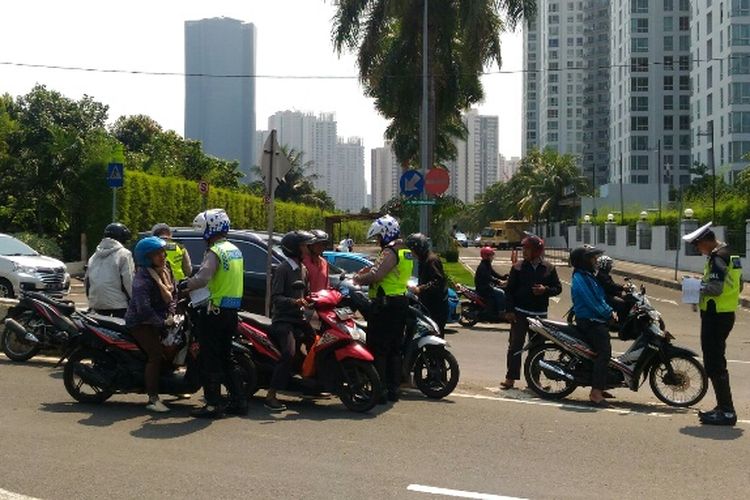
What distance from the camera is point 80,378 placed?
891cm

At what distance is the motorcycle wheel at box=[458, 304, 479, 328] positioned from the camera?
19.0m

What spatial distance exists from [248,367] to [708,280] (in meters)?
4.42

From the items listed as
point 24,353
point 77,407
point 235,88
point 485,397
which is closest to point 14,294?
point 24,353

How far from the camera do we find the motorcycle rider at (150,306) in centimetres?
851

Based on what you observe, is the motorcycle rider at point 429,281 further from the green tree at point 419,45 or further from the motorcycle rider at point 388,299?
the green tree at point 419,45

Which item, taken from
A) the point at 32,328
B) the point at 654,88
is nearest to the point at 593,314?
the point at 32,328

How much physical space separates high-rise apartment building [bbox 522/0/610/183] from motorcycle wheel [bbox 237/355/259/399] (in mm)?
131543

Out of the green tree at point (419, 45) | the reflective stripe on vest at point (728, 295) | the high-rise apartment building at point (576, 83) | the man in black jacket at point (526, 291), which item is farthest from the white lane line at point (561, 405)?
the high-rise apartment building at point (576, 83)

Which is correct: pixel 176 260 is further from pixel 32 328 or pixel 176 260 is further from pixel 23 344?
pixel 23 344

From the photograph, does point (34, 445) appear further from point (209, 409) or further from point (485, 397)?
point (485, 397)

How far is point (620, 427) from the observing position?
846cm

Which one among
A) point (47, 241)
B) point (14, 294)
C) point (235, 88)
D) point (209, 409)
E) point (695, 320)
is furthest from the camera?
point (235, 88)

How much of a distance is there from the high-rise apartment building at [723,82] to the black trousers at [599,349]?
69.1 meters

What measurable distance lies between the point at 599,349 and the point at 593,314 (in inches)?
14.2
